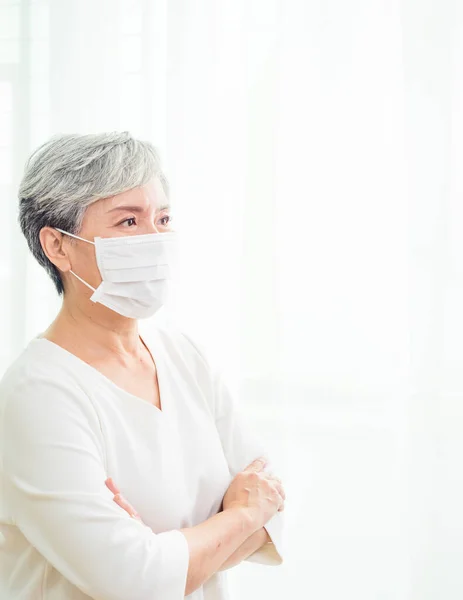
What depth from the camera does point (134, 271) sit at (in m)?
1.43

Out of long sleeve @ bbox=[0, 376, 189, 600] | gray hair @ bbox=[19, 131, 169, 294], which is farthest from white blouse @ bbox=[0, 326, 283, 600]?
gray hair @ bbox=[19, 131, 169, 294]

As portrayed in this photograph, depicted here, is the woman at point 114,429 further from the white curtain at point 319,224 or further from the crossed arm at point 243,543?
the white curtain at point 319,224

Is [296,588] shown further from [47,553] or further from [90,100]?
[90,100]

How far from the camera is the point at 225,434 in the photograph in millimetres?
1570

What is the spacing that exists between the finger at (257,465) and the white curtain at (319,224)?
2.17 feet

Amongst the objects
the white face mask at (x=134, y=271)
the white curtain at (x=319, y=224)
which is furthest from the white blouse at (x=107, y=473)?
the white curtain at (x=319, y=224)

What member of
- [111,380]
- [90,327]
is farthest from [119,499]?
[90,327]

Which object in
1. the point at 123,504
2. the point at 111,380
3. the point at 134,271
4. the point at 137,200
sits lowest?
the point at 123,504

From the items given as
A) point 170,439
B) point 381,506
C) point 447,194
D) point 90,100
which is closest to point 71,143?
point 170,439

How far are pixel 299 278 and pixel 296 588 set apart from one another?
0.94 meters

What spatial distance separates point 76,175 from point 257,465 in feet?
2.26

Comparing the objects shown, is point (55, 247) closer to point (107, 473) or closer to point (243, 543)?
point (107, 473)

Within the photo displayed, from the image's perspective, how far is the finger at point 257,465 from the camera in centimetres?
153

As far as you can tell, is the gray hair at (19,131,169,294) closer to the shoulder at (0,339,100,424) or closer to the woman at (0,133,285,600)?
the woman at (0,133,285,600)
